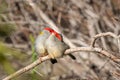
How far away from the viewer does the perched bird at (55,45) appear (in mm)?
3513

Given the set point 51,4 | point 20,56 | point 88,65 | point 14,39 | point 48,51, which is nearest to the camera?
point 20,56

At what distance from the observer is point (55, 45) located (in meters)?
3.63

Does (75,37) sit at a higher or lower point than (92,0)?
lower

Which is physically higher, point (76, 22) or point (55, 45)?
point (55, 45)

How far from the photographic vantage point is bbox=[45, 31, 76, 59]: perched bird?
11.5 feet

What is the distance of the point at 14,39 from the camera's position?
10.3m

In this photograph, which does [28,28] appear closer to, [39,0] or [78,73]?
[39,0]

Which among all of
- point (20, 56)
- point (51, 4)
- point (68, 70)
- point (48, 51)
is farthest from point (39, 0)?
point (20, 56)

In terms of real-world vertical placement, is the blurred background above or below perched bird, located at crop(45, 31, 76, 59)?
below

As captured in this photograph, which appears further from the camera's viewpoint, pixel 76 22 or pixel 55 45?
pixel 76 22

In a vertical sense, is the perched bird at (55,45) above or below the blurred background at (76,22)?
above

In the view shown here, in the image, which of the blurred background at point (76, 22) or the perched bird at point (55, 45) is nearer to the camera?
the perched bird at point (55, 45)

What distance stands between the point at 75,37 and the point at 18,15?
161 centimetres

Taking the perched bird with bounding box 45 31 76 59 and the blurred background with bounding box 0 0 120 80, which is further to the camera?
the blurred background with bounding box 0 0 120 80
